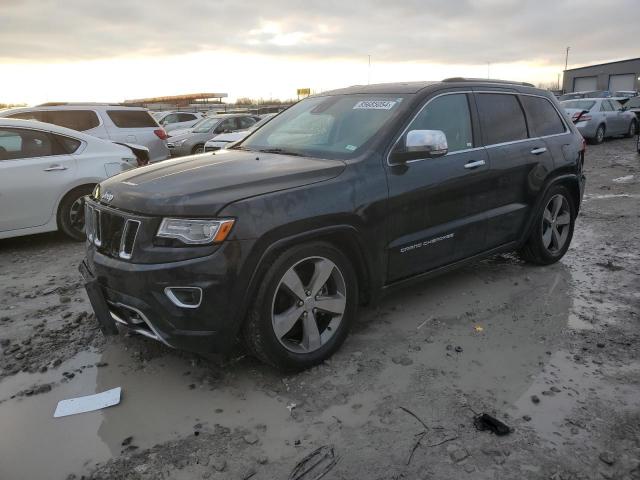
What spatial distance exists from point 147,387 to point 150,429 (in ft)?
1.47

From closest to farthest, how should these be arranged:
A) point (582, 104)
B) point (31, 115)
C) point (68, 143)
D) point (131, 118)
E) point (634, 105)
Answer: point (68, 143)
point (31, 115)
point (131, 118)
point (582, 104)
point (634, 105)

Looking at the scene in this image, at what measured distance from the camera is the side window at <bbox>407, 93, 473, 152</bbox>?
4070 millimetres

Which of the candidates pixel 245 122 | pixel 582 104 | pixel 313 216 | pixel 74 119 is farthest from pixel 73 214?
pixel 582 104

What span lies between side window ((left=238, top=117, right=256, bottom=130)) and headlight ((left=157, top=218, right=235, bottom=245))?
48.3 ft

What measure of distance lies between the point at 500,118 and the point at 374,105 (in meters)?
1.33

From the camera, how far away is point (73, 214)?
21.8 feet

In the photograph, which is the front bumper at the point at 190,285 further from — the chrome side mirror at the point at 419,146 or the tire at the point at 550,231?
the tire at the point at 550,231

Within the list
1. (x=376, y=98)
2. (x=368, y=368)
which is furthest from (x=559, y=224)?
(x=368, y=368)

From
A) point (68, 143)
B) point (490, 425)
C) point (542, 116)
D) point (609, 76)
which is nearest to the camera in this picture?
point (490, 425)

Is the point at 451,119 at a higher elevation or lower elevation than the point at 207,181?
higher

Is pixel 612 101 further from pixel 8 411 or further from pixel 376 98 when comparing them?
pixel 8 411

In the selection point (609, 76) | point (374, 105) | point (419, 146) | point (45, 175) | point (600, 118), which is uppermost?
point (609, 76)

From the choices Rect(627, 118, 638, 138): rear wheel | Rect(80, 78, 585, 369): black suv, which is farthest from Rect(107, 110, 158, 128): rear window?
Rect(627, 118, 638, 138): rear wheel

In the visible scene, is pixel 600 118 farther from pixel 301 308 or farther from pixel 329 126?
pixel 301 308
